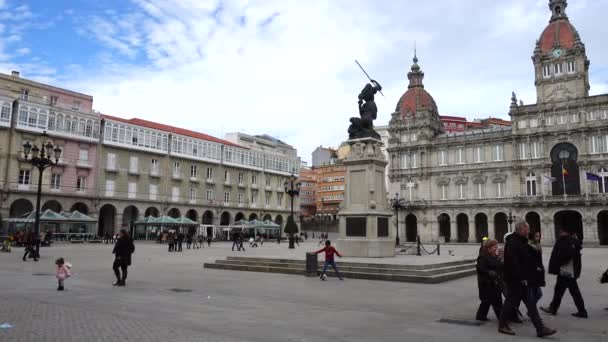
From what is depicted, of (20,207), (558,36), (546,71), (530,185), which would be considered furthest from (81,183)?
(558,36)

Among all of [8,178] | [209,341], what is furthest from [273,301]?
[8,178]

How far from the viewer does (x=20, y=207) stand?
46.1m

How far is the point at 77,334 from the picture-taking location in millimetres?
6902

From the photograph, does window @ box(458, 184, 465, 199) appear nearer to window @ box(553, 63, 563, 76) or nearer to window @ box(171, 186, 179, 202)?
window @ box(553, 63, 563, 76)

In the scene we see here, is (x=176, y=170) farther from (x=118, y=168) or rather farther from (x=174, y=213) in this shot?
(x=118, y=168)

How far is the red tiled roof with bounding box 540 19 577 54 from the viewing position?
57188 millimetres

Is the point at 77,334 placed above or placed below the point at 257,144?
below

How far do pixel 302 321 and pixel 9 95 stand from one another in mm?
47077

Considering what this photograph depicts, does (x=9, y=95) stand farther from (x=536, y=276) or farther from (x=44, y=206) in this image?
(x=536, y=276)

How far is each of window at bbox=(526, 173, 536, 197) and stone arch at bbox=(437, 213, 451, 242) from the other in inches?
419

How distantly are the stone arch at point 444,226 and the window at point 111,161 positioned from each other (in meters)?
41.2

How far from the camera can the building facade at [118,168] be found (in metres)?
45.0

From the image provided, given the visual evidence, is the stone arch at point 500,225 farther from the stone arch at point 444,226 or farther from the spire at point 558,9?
the spire at point 558,9

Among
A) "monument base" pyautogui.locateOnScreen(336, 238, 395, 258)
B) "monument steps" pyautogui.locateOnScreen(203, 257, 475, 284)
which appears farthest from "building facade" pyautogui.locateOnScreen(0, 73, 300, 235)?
"monument base" pyautogui.locateOnScreen(336, 238, 395, 258)
